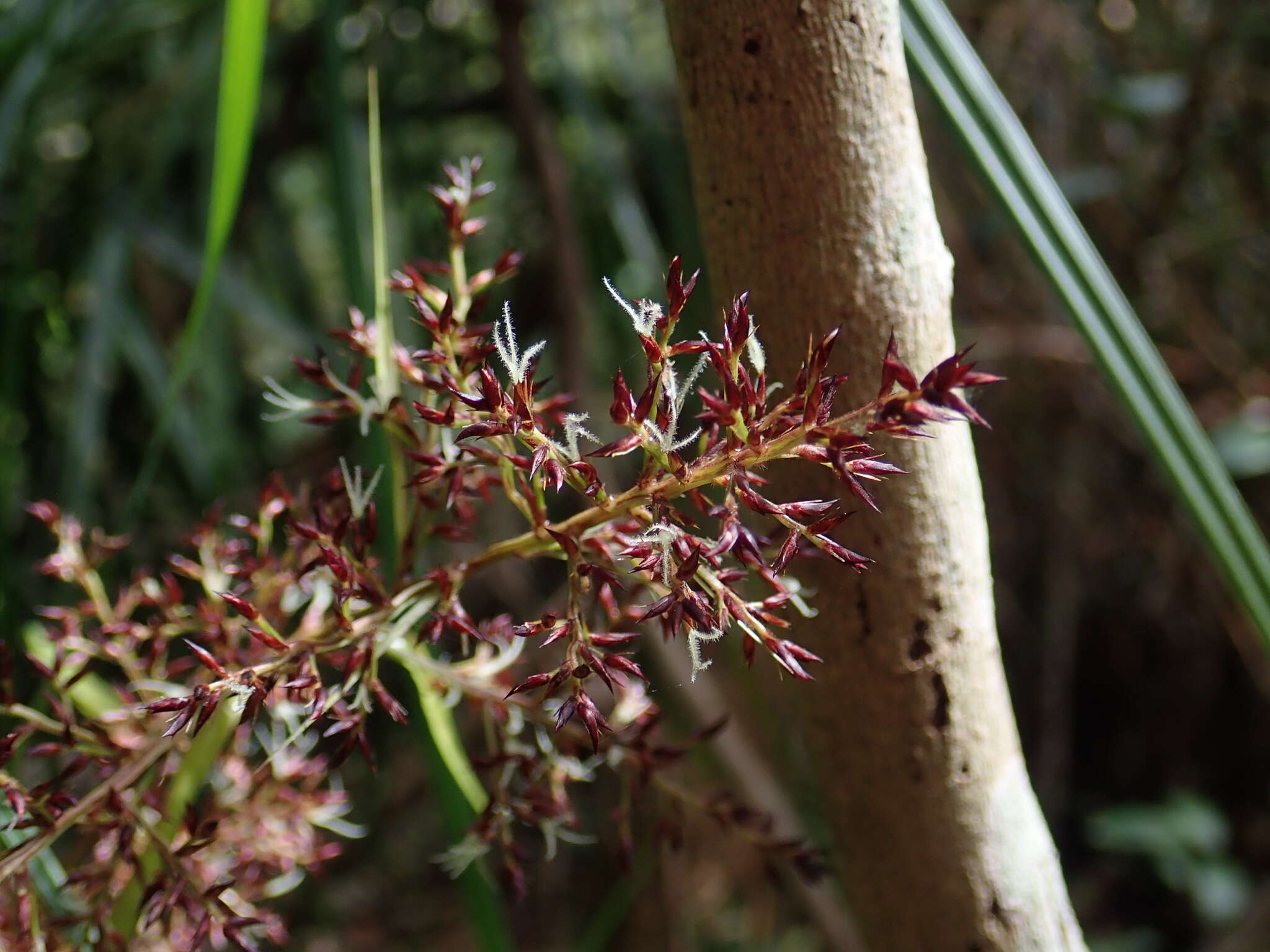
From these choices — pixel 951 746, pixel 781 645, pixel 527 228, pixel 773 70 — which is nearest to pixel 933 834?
pixel 951 746

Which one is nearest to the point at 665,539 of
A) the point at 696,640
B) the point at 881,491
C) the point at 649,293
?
the point at 696,640

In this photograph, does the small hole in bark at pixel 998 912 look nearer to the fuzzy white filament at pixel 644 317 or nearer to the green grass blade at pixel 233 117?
the fuzzy white filament at pixel 644 317

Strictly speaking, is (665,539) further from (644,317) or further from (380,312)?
(380,312)

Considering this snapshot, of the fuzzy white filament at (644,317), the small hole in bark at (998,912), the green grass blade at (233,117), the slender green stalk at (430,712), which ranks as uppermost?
the green grass blade at (233,117)

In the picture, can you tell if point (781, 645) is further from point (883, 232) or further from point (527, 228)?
point (527, 228)

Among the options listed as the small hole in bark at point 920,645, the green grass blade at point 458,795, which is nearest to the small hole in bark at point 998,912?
the small hole in bark at point 920,645
